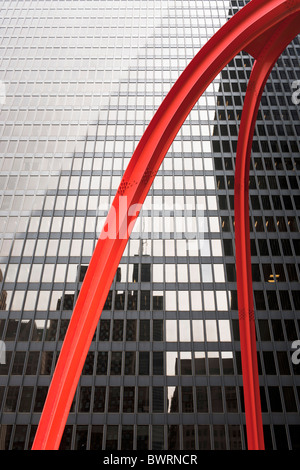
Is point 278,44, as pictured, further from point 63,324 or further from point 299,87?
point 299,87

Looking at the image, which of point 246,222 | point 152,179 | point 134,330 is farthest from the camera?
point 134,330

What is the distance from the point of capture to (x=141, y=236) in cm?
3456

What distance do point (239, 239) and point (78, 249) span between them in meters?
23.7

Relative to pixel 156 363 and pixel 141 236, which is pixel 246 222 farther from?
pixel 141 236

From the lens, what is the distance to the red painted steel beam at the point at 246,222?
38.6 feet

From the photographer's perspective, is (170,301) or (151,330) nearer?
(151,330)

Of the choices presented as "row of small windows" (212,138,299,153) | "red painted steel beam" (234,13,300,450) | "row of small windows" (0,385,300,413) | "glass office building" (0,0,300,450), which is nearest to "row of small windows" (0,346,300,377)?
"glass office building" (0,0,300,450)

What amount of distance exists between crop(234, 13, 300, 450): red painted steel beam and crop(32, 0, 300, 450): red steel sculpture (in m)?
0.03

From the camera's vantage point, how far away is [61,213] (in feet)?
119

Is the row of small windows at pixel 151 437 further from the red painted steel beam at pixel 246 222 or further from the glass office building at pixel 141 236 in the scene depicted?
the red painted steel beam at pixel 246 222

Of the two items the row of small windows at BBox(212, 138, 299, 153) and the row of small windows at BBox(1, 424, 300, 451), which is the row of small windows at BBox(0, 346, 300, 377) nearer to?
the row of small windows at BBox(1, 424, 300, 451)

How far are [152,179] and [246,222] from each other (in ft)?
20.2

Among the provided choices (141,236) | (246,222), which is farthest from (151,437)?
(246,222)

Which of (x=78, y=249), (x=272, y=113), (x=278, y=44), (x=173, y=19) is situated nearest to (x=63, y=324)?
(x=78, y=249)
